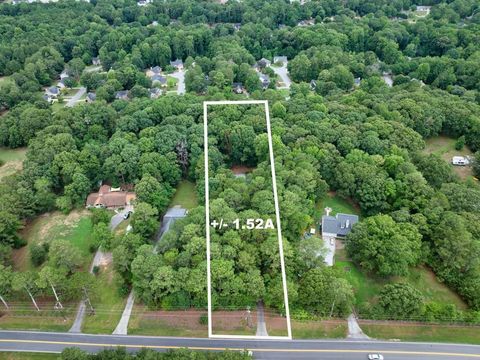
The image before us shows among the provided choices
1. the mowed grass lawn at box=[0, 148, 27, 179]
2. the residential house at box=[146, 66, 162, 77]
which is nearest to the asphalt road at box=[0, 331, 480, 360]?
the mowed grass lawn at box=[0, 148, 27, 179]

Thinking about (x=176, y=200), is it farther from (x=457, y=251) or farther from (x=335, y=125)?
(x=457, y=251)

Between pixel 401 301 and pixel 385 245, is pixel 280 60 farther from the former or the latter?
pixel 401 301

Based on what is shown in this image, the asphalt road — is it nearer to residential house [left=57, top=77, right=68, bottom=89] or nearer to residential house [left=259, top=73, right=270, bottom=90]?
residential house [left=259, top=73, right=270, bottom=90]

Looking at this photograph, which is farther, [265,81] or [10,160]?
[265,81]

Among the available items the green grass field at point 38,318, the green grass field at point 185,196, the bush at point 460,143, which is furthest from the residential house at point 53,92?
the bush at point 460,143

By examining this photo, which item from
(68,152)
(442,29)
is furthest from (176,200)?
(442,29)

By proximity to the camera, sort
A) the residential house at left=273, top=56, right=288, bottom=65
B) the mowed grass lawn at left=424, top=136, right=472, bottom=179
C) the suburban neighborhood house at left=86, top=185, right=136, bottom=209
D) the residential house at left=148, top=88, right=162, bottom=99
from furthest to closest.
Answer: the residential house at left=273, top=56, right=288, bottom=65, the residential house at left=148, top=88, right=162, bottom=99, the mowed grass lawn at left=424, top=136, right=472, bottom=179, the suburban neighborhood house at left=86, top=185, right=136, bottom=209

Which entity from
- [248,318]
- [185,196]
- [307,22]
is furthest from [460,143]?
[307,22]
